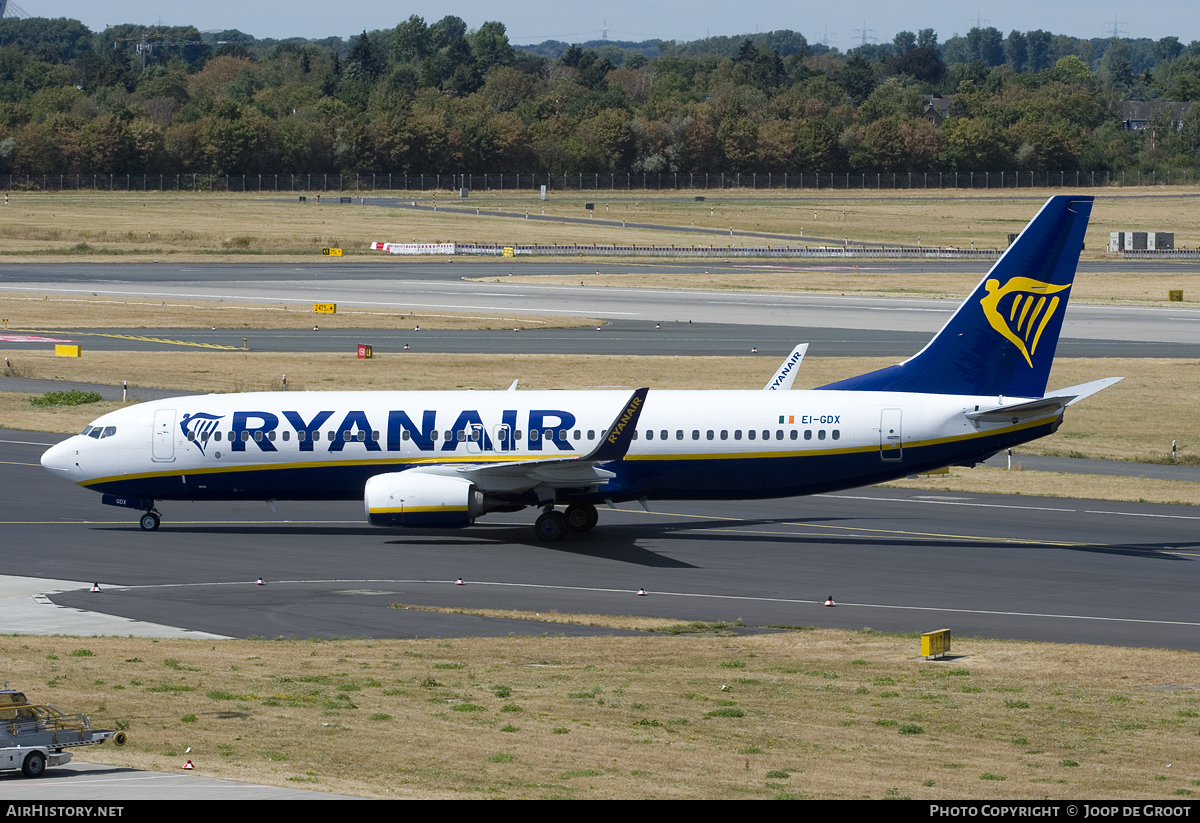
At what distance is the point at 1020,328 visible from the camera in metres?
42.6

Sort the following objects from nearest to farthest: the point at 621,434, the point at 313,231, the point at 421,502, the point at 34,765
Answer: the point at 34,765, the point at 621,434, the point at 421,502, the point at 313,231

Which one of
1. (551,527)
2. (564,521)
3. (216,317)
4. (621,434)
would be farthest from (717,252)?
(621,434)

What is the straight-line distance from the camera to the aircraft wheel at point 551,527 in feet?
141

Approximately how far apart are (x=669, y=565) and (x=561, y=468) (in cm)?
418

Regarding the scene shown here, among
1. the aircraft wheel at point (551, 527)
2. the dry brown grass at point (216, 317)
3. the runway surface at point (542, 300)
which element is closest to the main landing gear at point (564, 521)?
the aircraft wheel at point (551, 527)

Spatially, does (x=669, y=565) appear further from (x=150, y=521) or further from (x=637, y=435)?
(x=150, y=521)

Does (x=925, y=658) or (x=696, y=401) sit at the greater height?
(x=696, y=401)

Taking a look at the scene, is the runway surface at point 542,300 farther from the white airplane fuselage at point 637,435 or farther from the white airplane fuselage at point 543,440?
the white airplane fuselage at point 543,440

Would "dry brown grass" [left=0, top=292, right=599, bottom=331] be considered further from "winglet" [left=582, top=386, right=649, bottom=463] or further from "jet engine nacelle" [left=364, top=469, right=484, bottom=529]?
"winglet" [left=582, top=386, right=649, bottom=463]

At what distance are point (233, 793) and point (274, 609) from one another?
16.9m

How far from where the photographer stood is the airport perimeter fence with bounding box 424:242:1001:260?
15275 centimetres

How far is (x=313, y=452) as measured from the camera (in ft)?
142

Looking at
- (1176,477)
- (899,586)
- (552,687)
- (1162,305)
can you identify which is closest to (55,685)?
(552,687)

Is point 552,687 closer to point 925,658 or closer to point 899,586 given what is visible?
point 925,658
